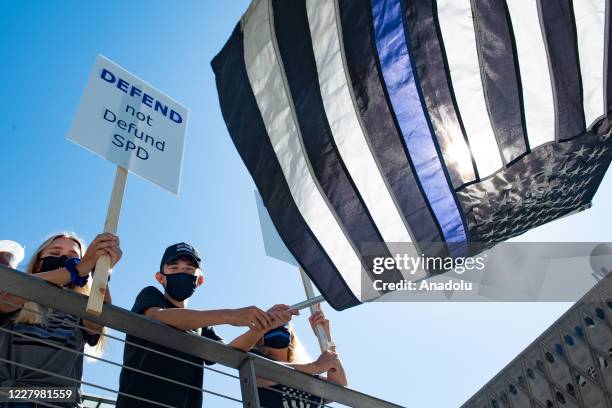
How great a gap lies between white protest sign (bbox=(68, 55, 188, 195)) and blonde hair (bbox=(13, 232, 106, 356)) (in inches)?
18.9

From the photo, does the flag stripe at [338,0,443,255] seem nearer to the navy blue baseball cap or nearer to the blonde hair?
the navy blue baseball cap

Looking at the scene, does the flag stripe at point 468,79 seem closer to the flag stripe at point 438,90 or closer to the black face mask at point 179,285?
the flag stripe at point 438,90

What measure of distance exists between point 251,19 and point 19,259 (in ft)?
7.01

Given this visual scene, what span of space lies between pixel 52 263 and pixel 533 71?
2.67 meters

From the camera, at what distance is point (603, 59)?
3100mm

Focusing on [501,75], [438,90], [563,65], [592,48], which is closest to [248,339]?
[438,90]

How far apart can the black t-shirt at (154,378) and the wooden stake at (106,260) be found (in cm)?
49

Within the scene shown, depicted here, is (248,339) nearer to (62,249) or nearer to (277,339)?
(277,339)

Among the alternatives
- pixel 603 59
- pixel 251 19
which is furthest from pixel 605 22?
pixel 251 19

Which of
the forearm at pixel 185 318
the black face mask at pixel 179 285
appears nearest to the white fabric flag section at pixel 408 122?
the black face mask at pixel 179 285

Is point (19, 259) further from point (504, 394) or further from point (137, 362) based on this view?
point (504, 394)

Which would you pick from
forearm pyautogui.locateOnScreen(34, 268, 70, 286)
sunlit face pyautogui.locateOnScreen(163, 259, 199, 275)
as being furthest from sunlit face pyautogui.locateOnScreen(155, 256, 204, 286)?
forearm pyautogui.locateOnScreen(34, 268, 70, 286)

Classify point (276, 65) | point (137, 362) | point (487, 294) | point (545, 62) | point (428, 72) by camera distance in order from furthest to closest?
point (487, 294), point (276, 65), point (428, 72), point (545, 62), point (137, 362)

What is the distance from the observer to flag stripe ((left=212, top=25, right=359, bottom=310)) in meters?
4.08
